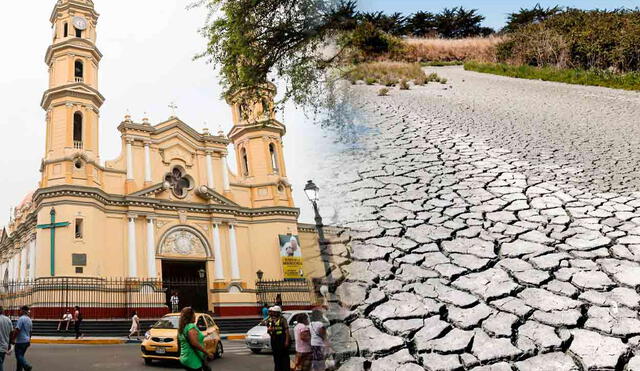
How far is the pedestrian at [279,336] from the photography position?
4.72 metres

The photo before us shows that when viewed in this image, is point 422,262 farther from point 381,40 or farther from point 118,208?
point 118,208

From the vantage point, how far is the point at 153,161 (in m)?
24.4

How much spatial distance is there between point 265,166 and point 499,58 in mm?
18051

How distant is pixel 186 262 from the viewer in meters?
→ 23.6

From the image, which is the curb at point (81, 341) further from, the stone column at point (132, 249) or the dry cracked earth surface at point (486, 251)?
the dry cracked earth surface at point (486, 251)

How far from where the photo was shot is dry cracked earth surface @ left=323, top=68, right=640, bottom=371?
274cm

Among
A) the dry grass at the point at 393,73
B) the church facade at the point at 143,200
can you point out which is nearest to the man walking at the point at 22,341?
the dry grass at the point at 393,73

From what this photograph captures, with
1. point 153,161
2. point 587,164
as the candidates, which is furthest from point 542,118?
point 153,161

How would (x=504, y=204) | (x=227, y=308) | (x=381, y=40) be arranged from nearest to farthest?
(x=504, y=204) → (x=381, y=40) → (x=227, y=308)

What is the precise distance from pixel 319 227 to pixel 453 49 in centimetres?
758

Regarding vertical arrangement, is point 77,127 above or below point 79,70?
below

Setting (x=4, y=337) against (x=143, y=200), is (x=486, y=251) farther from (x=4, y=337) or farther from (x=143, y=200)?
(x=143, y=200)

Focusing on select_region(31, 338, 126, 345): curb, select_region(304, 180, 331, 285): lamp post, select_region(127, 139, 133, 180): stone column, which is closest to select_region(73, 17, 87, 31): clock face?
select_region(127, 139, 133, 180): stone column

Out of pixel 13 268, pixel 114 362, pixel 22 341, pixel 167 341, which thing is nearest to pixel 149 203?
pixel 13 268
